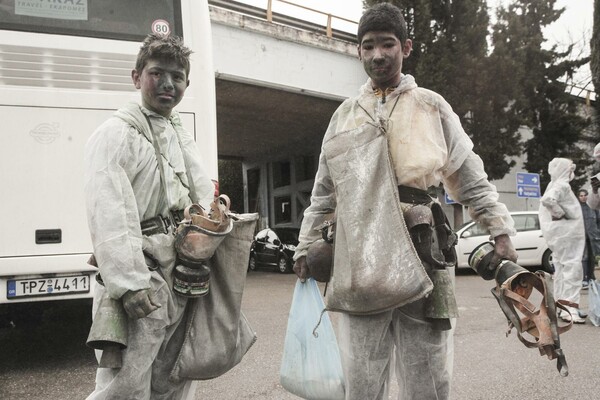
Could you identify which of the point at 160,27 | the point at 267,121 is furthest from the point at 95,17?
the point at 267,121

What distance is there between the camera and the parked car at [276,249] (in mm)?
15378

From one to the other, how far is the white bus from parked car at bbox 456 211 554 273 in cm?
978

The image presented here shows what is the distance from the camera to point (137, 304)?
1.93 meters

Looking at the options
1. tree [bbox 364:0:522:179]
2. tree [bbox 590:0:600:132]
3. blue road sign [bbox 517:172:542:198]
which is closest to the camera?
blue road sign [bbox 517:172:542:198]

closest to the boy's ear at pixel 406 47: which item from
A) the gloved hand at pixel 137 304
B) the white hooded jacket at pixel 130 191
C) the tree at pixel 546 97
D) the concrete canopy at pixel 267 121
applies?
the white hooded jacket at pixel 130 191

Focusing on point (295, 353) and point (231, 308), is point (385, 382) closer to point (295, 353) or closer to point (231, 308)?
point (295, 353)

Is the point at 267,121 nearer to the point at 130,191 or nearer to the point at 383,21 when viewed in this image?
the point at 383,21

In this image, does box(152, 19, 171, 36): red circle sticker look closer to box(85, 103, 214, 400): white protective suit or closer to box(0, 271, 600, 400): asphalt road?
box(0, 271, 600, 400): asphalt road

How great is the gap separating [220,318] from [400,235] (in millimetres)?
827

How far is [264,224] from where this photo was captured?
2588 cm

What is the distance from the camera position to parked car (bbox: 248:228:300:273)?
1538cm

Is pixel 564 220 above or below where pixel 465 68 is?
below

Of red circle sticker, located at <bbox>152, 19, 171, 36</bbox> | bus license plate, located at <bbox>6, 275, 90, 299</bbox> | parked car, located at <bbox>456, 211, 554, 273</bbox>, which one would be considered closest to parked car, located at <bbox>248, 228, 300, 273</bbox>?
parked car, located at <bbox>456, 211, 554, 273</bbox>

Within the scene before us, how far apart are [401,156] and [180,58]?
102 centimetres
